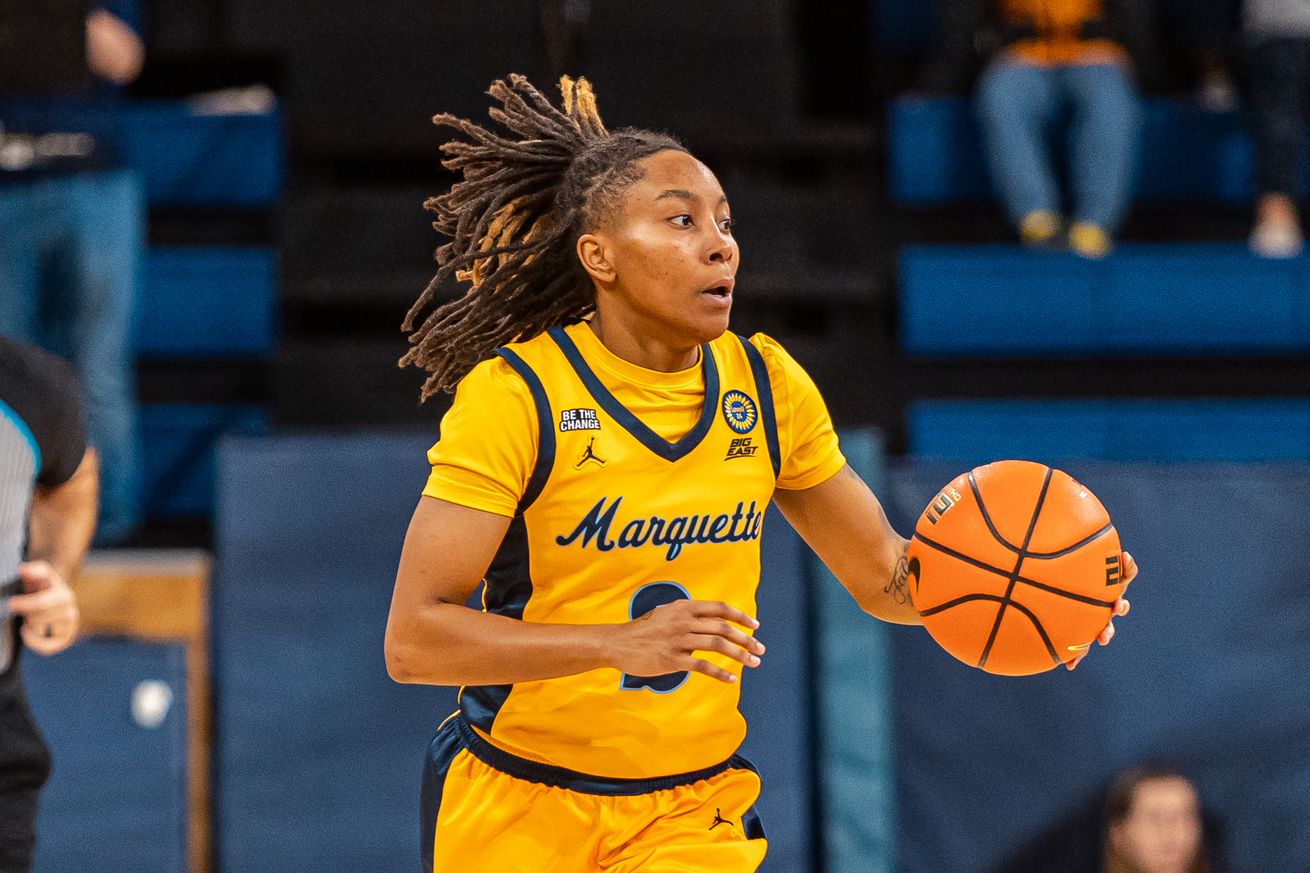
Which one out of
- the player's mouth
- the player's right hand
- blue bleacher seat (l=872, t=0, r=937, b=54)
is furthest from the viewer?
blue bleacher seat (l=872, t=0, r=937, b=54)

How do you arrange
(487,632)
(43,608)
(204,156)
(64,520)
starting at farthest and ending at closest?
(204,156) → (64,520) → (43,608) → (487,632)

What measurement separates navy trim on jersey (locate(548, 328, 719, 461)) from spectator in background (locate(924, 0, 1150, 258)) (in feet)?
14.0

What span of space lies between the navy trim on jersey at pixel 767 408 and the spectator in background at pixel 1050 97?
4.09 m

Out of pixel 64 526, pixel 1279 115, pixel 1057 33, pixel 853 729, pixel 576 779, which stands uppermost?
pixel 1057 33

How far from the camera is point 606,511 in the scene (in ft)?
9.24

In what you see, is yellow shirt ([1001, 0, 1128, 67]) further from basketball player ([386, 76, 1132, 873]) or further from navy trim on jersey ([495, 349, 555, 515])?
navy trim on jersey ([495, 349, 555, 515])

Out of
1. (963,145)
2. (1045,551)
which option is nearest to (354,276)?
(963,145)

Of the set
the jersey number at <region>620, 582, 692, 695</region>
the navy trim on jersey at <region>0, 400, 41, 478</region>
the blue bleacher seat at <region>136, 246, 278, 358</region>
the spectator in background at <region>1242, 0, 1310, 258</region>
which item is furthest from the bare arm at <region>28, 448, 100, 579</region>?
the spectator in background at <region>1242, 0, 1310, 258</region>

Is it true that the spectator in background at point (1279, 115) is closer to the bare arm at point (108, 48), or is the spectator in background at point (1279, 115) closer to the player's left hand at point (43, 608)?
the bare arm at point (108, 48)

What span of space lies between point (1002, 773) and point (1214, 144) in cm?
373

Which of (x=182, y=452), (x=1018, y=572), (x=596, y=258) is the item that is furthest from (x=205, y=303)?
(x=1018, y=572)

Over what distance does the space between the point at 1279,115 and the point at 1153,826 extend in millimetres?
3496

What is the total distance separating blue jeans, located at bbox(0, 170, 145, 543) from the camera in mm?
5723

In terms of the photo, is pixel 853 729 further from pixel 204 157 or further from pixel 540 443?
pixel 204 157
